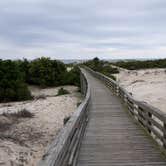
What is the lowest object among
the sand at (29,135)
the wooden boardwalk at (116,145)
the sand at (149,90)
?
the sand at (29,135)

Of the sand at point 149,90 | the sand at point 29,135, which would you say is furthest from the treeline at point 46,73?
the sand at point 29,135

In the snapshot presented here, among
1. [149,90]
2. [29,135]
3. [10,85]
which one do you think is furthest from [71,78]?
[29,135]

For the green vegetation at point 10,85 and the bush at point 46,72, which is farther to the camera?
the bush at point 46,72

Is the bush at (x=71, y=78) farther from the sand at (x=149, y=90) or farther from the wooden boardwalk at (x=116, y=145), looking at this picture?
the wooden boardwalk at (x=116, y=145)

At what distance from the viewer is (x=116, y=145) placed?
724 centimetres

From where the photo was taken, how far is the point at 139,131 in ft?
28.5

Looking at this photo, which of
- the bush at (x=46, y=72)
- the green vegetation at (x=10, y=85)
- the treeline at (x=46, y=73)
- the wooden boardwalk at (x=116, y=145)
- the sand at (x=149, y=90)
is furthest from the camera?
the bush at (x=46, y=72)

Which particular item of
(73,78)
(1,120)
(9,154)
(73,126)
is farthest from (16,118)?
(73,78)

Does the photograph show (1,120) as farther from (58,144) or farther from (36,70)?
(36,70)

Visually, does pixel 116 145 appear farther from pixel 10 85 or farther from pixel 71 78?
pixel 71 78

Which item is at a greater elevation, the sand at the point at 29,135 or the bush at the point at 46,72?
the bush at the point at 46,72

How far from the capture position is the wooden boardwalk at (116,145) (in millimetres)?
6094

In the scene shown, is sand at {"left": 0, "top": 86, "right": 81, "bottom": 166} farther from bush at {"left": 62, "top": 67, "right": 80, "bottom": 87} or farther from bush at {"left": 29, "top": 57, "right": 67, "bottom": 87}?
bush at {"left": 29, "top": 57, "right": 67, "bottom": 87}

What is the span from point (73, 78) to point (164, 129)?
36.4 meters
